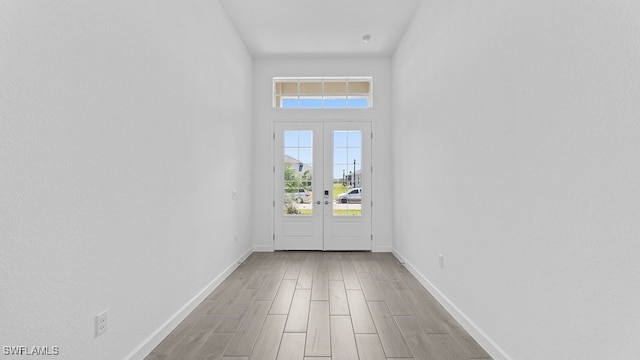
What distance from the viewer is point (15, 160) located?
1307mm

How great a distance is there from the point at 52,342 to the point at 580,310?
2351 mm

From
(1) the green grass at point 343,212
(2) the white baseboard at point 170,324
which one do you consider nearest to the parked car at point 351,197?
(1) the green grass at point 343,212

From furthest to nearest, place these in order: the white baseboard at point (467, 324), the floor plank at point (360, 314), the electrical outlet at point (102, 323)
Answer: the floor plank at point (360, 314) < the white baseboard at point (467, 324) < the electrical outlet at point (102, 323)

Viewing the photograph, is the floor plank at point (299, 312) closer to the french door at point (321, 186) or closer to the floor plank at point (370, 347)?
the floor plank at point (370, 347)

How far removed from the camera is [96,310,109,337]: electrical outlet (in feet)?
5.66

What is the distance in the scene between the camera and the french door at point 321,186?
17.7 feet

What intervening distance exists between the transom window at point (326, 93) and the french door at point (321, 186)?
1.08 feet

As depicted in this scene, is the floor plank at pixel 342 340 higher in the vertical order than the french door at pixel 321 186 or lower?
lower

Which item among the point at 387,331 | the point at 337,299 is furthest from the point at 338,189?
the point at 387,331

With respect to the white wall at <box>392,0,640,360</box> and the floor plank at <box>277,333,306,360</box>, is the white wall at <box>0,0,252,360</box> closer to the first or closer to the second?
the floor plank at <box>277,333,306,360</box>

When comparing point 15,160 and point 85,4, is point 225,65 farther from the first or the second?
point 15,160

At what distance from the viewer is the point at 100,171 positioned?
175cm

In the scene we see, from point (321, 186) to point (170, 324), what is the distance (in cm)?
332
